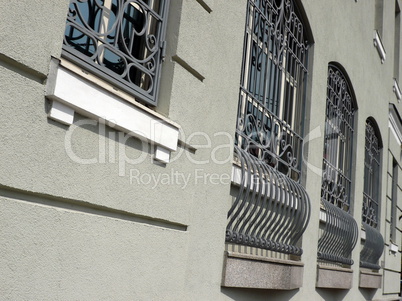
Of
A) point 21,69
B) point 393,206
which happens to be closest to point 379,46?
point 393,206

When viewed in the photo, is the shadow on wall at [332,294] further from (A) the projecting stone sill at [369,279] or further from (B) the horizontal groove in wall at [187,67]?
(B) the horizontal groove in wall at [187,67]

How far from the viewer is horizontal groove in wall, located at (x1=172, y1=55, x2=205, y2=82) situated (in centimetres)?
350

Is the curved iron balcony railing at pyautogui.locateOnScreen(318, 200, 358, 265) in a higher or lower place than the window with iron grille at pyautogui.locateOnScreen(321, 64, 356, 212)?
lower

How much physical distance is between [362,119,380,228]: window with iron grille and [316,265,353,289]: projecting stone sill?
218 cm

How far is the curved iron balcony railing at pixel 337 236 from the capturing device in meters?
6.88

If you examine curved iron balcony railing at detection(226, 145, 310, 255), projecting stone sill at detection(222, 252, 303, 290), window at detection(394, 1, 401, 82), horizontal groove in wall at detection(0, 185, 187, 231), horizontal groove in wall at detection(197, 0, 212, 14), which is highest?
window at detection(394, 1, 401, 82)

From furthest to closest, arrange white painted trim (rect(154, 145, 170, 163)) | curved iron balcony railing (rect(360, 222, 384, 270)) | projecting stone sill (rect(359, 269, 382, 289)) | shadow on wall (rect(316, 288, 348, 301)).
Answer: curved iron balcony railing (rect(360, 222, 384, 270)) < projecting stone sill (rect(359, 269, 382, 289)) < shadow on wall (rect(316, 288, 348, 301)) < white painted trim (rect(154, 145, 170, 163))

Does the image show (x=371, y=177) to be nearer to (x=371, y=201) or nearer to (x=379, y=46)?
(x=371, y=201)

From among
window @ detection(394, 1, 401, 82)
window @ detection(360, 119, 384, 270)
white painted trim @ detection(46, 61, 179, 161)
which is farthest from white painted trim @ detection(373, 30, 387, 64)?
white painted trim @ detection(46, 61, 179, 161)

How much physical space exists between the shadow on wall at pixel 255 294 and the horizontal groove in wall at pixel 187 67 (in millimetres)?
1621

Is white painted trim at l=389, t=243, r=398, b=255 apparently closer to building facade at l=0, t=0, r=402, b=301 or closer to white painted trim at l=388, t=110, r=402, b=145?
white painted trim at l=388, t=110, r=402, b=145

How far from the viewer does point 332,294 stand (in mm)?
Result: 7281

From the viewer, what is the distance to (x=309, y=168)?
621 cm

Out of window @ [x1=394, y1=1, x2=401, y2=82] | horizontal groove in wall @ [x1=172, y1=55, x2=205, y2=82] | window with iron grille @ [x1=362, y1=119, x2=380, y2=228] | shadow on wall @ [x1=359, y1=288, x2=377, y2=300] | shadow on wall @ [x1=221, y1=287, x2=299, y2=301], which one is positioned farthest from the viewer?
window @ [x1=394, y1=1, x2=401, y2=82]
